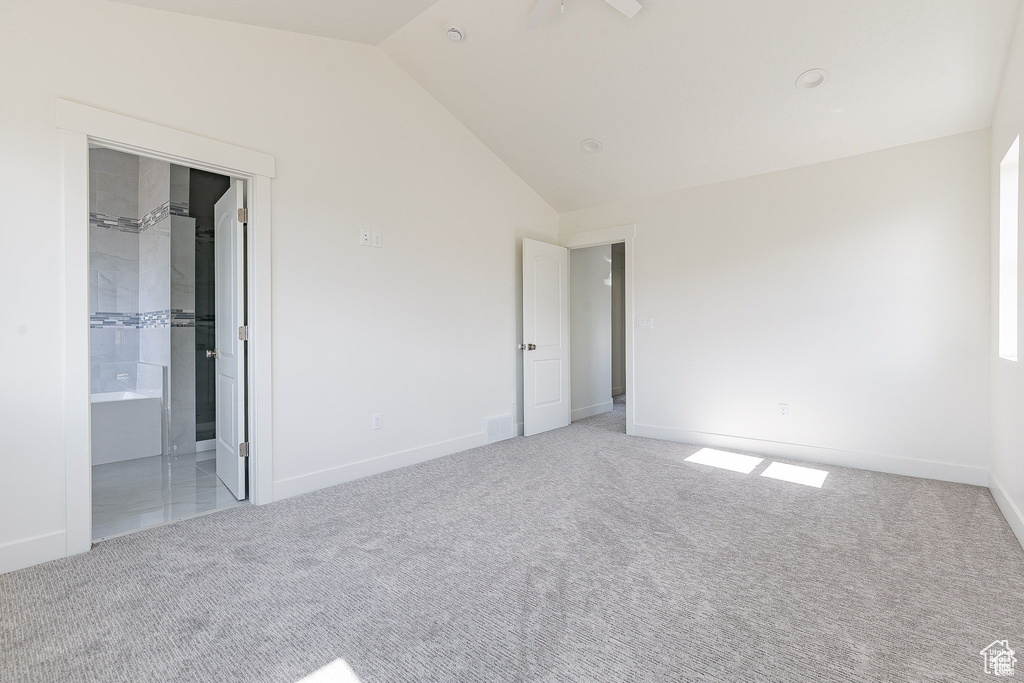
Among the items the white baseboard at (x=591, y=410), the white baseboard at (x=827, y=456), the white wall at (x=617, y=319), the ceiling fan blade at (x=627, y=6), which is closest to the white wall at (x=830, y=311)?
the white baseboard at (x=827, y=456)

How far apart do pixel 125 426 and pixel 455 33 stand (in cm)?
434

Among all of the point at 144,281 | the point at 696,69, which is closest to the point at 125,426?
the point at 144,281

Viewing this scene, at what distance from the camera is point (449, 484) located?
11.3 feet

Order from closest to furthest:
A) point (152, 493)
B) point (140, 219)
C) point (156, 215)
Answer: point (152, 493) < point (156, 215) < point (140, 219)

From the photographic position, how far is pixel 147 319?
180 inches

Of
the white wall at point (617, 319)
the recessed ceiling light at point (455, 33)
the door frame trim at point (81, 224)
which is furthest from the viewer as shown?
the white wall at point (617, 319)

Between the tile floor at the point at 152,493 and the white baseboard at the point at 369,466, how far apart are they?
0.93 ft

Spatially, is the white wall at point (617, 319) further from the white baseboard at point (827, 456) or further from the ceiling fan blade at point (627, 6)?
the ceiling fan blade at point (627, 6)

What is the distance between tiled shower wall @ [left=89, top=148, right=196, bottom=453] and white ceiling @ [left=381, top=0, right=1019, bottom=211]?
270 centimetres

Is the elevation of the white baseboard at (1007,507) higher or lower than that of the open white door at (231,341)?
lower

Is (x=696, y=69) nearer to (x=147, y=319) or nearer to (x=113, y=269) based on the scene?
(x=147, y=319)

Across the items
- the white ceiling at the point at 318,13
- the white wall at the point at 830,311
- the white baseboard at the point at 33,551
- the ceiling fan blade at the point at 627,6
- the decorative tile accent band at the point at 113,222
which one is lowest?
the white baseboard at the point at 33,551

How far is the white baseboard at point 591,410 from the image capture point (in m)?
6.01

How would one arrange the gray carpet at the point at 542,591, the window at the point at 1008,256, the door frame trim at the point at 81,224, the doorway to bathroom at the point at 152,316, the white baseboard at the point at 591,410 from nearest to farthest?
the gray carpet at the point at 542,591 → the door frame trim at the point at 81,224 → the window at the point at 1008,256 → the doorway to bathroom at the point at 152,316 → the white baseboard at the point at 591,410
